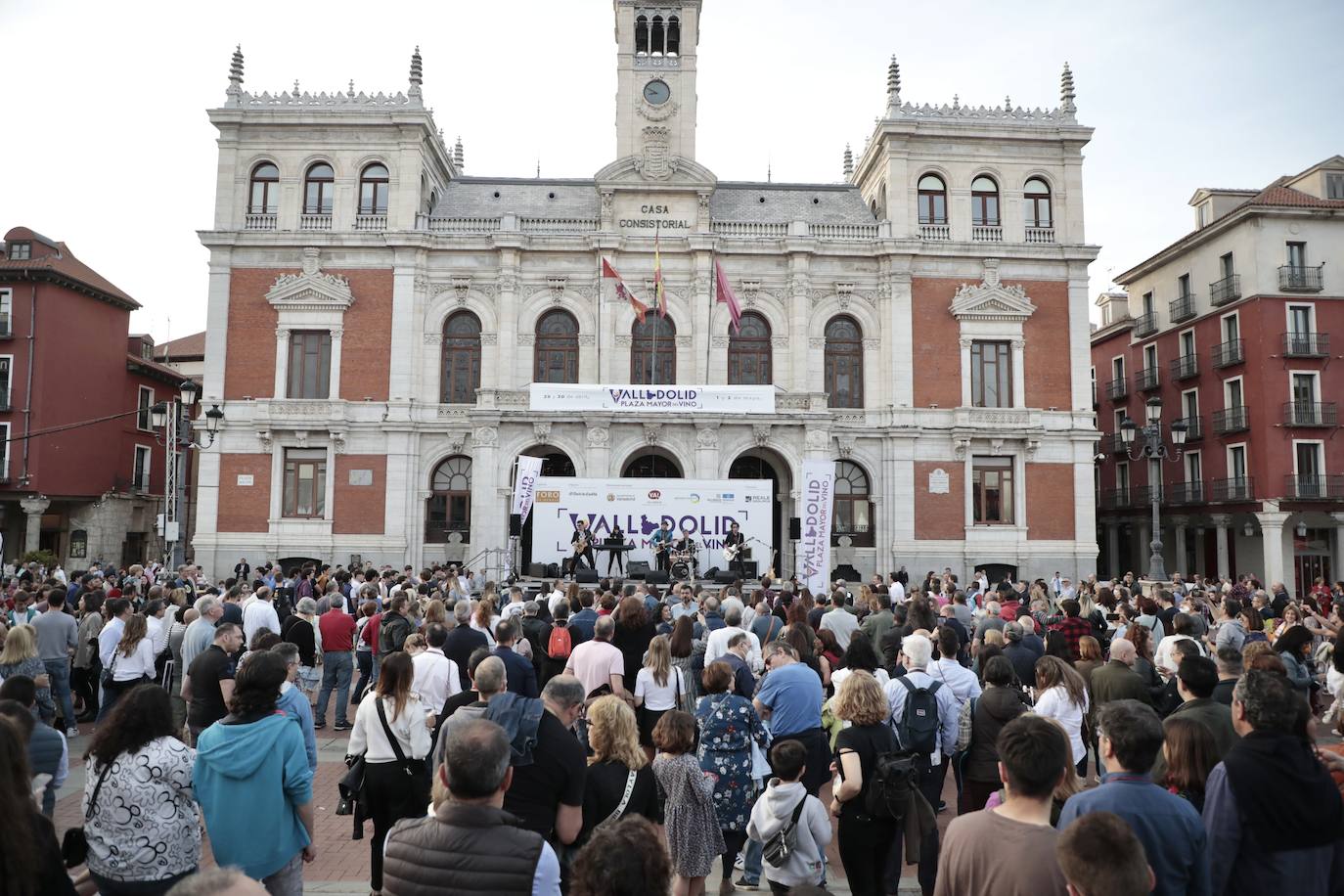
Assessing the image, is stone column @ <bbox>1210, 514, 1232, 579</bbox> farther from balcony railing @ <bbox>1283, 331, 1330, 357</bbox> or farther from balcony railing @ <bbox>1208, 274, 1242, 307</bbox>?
balcony railing @ <bbox>1208, 274, 1242, 307</bbox>

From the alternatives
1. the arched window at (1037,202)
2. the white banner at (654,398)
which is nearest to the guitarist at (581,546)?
the white banner at (654,398)

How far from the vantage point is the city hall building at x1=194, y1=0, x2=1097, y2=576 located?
31125 millimetres

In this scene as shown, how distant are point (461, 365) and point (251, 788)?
94.2ft

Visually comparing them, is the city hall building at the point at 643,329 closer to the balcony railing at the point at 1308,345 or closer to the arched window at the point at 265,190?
the arched window at the point at 265,190

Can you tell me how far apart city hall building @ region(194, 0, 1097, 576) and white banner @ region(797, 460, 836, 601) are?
28.6 feet

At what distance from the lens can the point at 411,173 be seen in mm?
32188

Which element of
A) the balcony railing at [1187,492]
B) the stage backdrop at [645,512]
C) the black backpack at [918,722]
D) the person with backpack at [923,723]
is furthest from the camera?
the balcony railing at [1187,492]

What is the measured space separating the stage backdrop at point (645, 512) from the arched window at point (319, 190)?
14.7m

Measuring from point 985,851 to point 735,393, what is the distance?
26080mm

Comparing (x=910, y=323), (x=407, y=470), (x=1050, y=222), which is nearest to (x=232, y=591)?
(x=407, y=470)

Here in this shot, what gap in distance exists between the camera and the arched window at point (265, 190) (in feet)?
106

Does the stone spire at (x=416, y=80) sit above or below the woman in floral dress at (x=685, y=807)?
above

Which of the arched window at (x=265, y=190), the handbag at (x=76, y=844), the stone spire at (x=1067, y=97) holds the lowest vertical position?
A: the handbag at (x=76, y=844)

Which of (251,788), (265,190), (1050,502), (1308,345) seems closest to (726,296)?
(1050,502)
